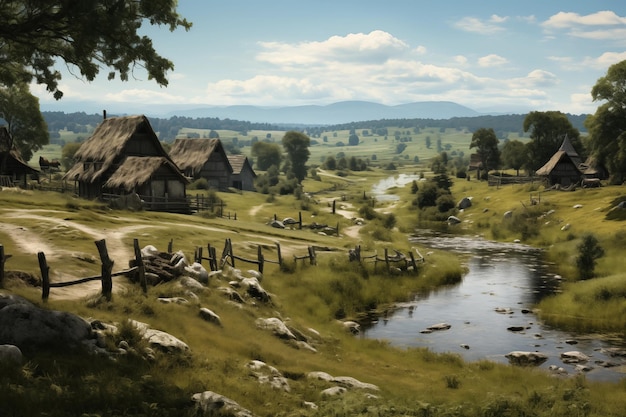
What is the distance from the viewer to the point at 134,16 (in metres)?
16.6

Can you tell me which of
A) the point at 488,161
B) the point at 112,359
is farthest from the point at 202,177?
the point at 112,359

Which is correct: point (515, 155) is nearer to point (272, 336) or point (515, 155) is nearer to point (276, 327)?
point (276, 327)

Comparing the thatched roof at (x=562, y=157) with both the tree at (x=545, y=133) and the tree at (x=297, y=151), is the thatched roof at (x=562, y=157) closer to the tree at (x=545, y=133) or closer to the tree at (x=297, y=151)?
the tree at (x=545, y=133)

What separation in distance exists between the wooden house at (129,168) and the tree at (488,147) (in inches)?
2952

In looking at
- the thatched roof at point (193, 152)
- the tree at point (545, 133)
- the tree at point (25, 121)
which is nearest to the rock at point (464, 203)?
the tree at point (545, 133)

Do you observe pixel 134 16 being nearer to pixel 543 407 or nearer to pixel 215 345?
pixel 215 345

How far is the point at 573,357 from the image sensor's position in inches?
947

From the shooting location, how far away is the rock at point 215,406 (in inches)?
507

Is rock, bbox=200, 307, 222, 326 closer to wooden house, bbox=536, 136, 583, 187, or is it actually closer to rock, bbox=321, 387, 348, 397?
rock, bbox=321, 387, 348, 397

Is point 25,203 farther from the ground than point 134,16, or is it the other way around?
point 134,16

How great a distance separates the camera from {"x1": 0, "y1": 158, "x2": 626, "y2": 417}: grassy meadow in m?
13.4

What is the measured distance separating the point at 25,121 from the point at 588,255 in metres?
71.8

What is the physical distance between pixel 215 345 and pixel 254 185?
84.0m

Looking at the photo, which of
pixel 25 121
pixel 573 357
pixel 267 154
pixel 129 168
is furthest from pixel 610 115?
pixel 267 154
